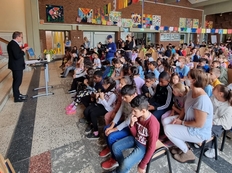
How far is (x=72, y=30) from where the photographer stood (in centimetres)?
1069

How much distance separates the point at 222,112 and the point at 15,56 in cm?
369

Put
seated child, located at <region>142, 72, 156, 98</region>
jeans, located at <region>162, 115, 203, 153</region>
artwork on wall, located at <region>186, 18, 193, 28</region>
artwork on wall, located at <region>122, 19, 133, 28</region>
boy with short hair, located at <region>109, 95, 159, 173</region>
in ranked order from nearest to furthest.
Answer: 1. boy with short hair, located at <region>109, 95, 159, 173</region>
2. jeans, located at <region>162, 115, 203, 153</region>
3. seated child, located at <region>142, 72, 156, 98</region>
4. artwork on wall, located at <region>122, 19, 133, 28</region>
5. artwork on wall, located at <region>186, 18, 193, 28</region>

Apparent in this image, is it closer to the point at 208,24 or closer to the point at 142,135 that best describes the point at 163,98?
the point at 142,135

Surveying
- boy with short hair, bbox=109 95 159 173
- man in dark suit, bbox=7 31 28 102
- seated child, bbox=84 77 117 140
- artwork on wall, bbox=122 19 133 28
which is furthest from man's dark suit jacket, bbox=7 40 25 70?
artwork on wall, bbox=122 19 133 28

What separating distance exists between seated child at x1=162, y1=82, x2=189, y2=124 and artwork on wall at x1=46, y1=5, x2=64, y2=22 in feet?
33.1

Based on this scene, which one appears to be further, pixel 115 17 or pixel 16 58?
pixel 115 17

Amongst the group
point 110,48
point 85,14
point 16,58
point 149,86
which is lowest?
point 149,86

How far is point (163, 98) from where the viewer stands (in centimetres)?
223

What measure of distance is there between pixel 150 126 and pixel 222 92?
1.01m

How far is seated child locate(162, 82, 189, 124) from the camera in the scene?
1.94 m

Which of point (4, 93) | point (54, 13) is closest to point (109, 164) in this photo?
point (4, 93)

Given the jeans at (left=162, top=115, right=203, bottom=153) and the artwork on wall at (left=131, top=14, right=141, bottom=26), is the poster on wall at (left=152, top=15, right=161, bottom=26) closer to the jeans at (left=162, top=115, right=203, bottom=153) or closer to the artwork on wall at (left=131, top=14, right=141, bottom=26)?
the artwork on wall at (left=131, top=14, right=141, bottom=26)

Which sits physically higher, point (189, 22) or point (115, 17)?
point (189, 22)

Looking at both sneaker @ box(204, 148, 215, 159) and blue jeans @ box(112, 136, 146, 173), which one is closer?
blue jeans @ box(112, 136, 146, 173)
